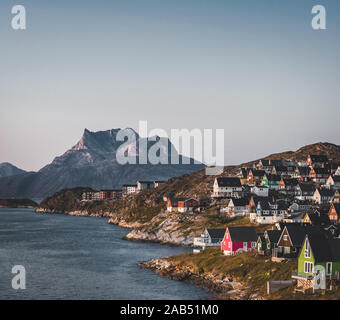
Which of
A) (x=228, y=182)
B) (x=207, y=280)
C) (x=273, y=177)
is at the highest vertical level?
(x=273, y=177)

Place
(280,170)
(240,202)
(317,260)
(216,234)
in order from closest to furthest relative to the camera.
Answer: (317,260) → (216,234) → (240,202) → (280,170)

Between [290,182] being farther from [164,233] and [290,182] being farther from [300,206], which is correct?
[164,233]

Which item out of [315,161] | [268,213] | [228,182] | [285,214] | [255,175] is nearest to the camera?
[268,213]

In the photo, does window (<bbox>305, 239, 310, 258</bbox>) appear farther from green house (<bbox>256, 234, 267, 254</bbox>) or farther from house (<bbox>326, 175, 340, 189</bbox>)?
house (<bbox>326, 175, 340, 189</bbox>)

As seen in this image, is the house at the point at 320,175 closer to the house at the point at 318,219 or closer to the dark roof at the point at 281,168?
the dark roof at the point at 281,168

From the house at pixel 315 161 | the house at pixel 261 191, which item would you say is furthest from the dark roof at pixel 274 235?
the house at pixel 315 161

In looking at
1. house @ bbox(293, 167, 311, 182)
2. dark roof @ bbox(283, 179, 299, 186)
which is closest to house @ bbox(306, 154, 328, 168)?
house @ bbox(293, 167, 311, 182)

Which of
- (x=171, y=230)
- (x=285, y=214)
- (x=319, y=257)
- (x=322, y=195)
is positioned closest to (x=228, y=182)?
(x=171, y=230)
